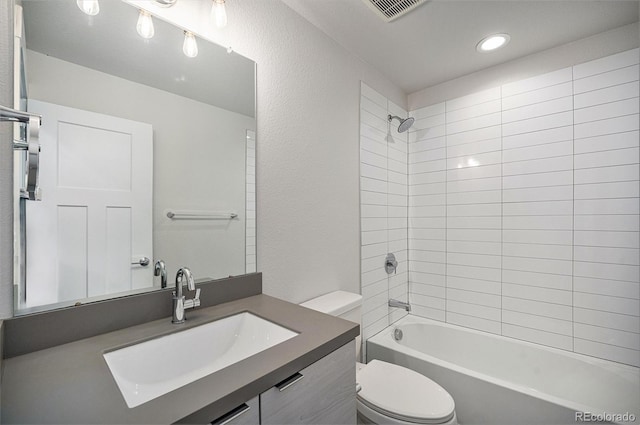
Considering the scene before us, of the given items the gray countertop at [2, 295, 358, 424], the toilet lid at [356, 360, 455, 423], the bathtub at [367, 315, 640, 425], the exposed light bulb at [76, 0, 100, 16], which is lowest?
the bathtub at [367, 315, 640, 425]

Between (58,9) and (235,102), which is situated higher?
(58,9)

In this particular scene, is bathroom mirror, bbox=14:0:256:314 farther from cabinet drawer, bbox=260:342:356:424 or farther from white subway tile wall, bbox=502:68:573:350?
white subway tile wall, bbox=502:68:573:350

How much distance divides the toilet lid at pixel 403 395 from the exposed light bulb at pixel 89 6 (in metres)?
1.91

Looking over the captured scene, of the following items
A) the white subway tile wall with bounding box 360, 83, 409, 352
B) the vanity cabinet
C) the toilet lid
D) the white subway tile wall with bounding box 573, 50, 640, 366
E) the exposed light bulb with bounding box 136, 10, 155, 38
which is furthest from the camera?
the white subway tile wall with bounding box 360, 83, 409, 352

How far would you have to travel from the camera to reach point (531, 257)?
206 cm

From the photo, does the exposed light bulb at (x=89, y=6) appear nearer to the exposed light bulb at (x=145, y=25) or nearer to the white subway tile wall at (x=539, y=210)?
the exposed light bulb at (x=145, y=25)

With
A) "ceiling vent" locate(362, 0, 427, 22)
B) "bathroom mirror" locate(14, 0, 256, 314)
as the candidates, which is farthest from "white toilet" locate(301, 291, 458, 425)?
"ceiling vent" locate(362, 0, 427, 22)

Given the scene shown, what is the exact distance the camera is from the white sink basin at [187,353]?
769 mm

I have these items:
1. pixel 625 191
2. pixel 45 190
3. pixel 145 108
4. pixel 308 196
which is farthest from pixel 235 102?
pixel 625 191

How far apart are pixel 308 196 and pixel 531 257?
1.72m

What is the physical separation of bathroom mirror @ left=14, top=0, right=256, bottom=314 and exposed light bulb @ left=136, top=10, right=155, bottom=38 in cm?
1

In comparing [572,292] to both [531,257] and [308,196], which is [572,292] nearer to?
[531,257]

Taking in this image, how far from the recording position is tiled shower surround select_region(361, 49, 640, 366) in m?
1.75

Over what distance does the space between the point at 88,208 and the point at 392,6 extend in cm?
172
